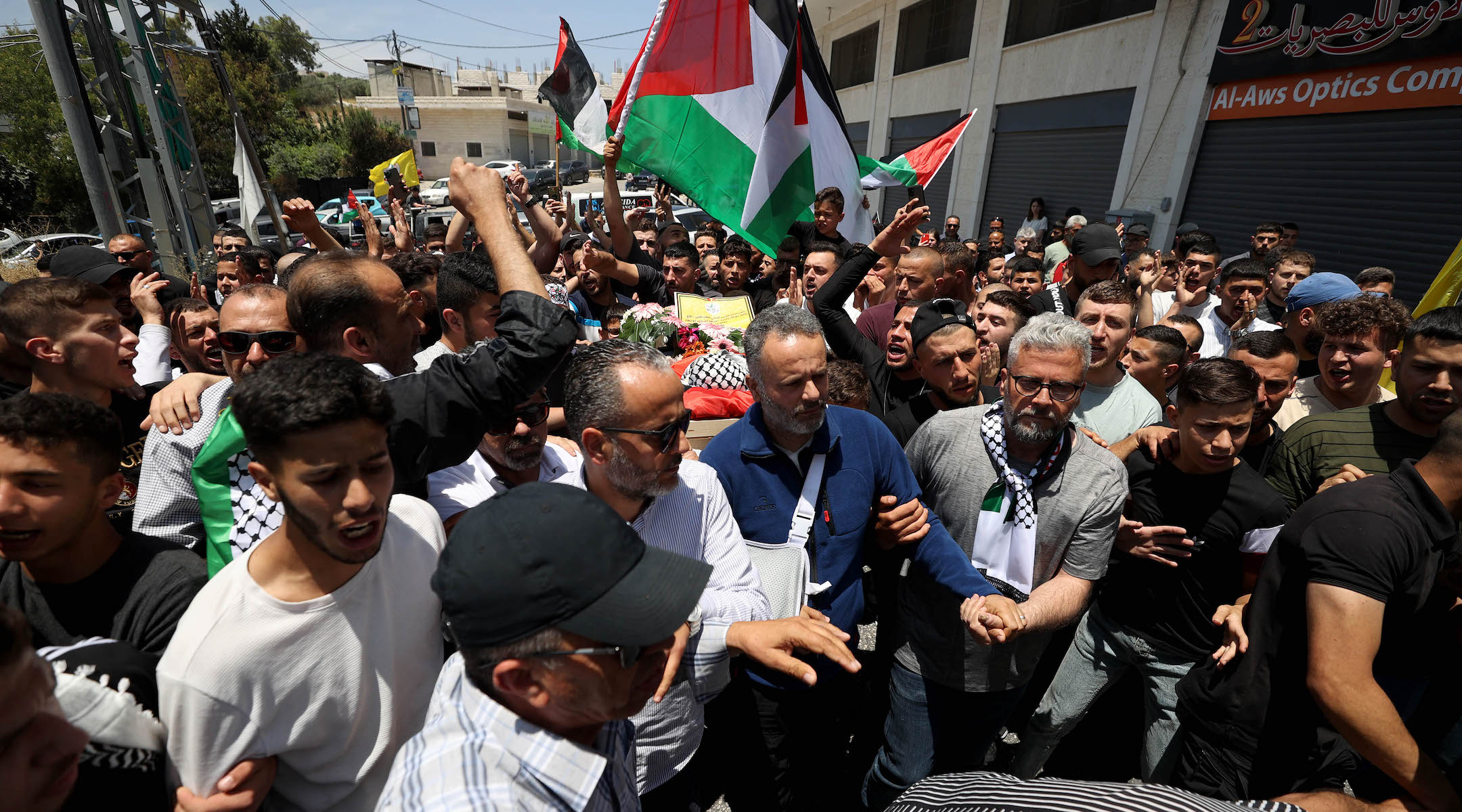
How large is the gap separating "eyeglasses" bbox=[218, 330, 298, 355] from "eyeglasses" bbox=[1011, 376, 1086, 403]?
258 centimetres

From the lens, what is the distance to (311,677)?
4.64 feet

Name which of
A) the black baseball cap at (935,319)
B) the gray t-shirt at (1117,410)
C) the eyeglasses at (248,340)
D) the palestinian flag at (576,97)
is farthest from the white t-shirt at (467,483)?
the palestinian flag at (576,97)

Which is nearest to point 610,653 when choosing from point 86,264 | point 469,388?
point 469,388

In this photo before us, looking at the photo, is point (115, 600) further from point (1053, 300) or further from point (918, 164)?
point (918, 164)

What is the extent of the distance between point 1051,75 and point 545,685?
17.4 m

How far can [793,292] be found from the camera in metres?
5.49

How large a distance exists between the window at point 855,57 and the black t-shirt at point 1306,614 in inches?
981

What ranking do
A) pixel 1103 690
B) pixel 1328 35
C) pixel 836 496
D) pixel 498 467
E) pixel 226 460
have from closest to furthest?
pixel 226 460 → pixel 498 467 → pixel 836 496 → pixel 1103 690 → pixel 1328 35

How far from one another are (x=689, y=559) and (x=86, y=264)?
508 cm

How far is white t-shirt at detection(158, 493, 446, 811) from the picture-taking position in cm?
131

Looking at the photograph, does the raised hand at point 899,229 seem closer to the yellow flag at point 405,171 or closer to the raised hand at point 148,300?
the raised hand at point 148,300

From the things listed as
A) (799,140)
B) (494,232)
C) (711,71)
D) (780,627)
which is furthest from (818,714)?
(711,71)

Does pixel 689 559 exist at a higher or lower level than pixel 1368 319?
lower

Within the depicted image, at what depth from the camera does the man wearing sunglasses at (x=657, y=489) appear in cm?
198
